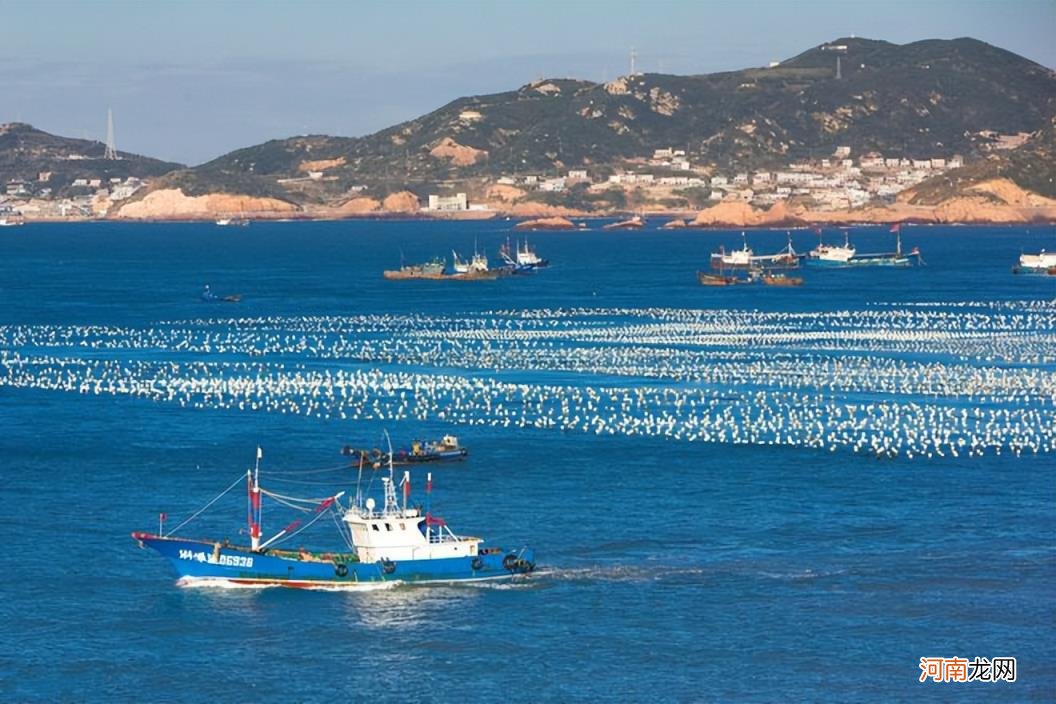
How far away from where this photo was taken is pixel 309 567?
58.6 metres

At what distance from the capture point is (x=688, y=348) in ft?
405

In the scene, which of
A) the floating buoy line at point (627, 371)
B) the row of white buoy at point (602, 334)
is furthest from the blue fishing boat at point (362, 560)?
the row of white buoy at point (602, 334)

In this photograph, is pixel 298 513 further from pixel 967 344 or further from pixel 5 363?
pixel 967 344

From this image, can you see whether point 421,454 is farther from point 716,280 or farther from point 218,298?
point 716,280

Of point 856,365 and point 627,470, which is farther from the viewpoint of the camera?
point 856,365

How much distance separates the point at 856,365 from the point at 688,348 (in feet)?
48.1

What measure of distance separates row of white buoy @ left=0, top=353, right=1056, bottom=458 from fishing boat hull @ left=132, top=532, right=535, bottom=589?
2800cm

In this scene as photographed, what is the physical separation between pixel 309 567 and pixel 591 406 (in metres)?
39.4

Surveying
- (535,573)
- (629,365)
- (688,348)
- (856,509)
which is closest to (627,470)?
(856,509)

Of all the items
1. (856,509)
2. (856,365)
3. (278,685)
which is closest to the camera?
(278,685)

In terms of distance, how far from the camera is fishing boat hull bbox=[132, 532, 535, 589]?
58.7 meters

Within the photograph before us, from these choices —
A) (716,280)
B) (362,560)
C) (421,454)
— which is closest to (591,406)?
(421,454)

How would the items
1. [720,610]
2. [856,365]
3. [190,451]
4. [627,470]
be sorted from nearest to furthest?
1. [720,610]
2. [627,470]
3. [190,451]
4. [856,365]

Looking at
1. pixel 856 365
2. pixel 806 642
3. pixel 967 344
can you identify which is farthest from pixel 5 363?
pixel 806 642
